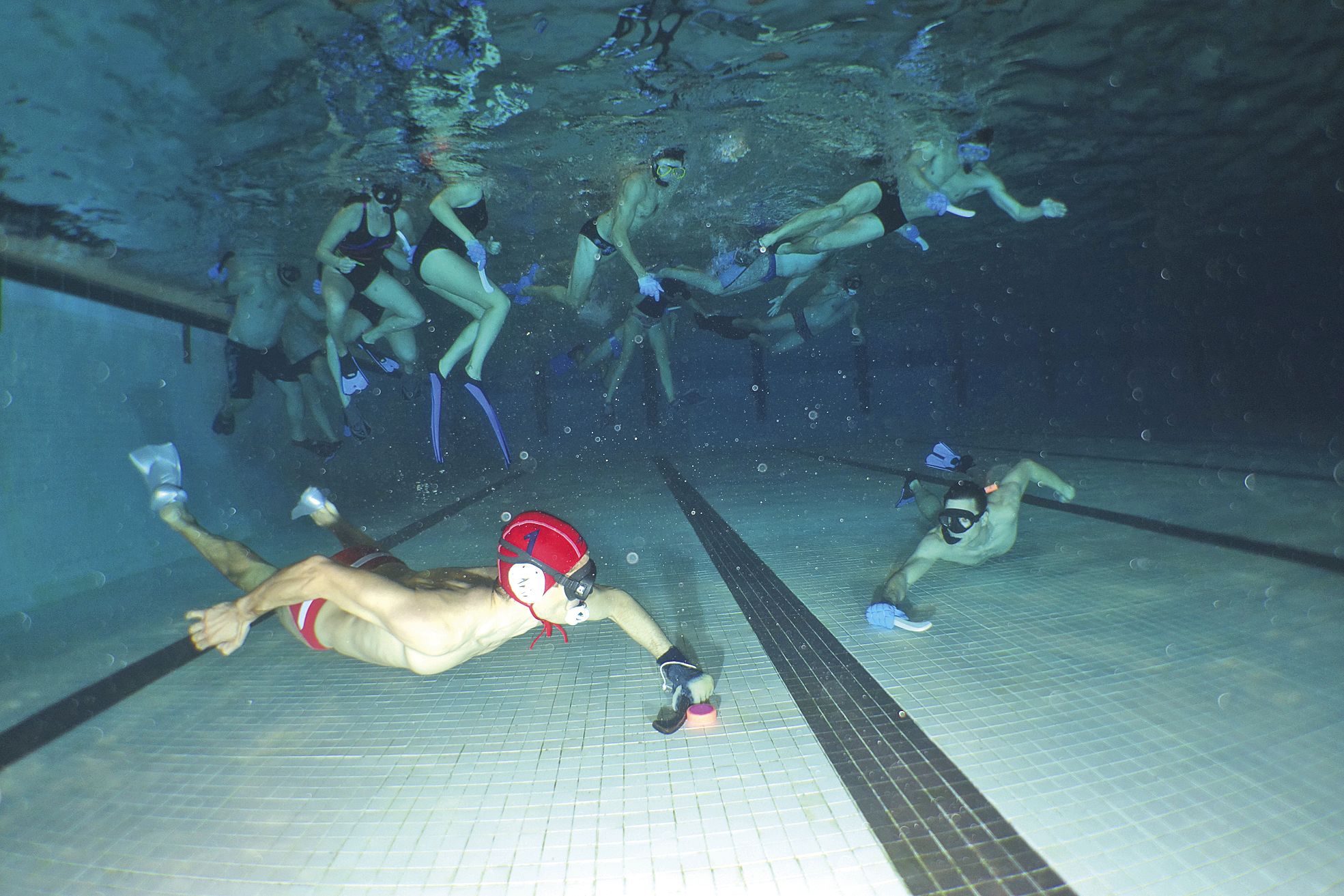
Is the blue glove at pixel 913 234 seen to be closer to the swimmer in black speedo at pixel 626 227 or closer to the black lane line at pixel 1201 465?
the swimmer in black speedo at pixel 626 227

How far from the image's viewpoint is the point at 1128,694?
8.70 feet

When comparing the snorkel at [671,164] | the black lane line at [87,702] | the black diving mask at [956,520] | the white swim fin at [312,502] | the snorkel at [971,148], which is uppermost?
the snorkel at [971,148]

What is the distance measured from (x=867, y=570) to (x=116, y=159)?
8631 millimetres

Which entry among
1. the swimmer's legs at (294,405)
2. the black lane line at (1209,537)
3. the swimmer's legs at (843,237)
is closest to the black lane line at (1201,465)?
the black lane line at (1209,537)

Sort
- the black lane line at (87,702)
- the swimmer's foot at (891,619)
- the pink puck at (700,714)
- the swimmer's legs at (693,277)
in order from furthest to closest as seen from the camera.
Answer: the swimmer's legs at (693,277) → the swimmer's foot at (891,619) → the black lane line at (87,702) → the pink puck at (700,714)

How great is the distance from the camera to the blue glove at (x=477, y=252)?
6.01m

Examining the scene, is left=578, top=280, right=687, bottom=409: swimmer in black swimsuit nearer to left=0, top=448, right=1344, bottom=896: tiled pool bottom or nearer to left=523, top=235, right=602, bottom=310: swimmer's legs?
left=523, top=235, right=602, bottom=310: swimmer's legs

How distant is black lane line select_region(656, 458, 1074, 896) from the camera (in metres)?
1.73

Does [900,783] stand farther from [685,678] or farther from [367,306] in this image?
[367,306]

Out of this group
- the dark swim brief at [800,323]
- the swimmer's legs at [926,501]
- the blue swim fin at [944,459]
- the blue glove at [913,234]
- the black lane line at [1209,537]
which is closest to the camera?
the black lane line at [1209,537]

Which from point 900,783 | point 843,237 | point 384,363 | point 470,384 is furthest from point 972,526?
point 384,363

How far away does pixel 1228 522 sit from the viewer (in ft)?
17.7

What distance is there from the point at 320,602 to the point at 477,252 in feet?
13.2

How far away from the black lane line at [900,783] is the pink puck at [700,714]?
0.43 metres
